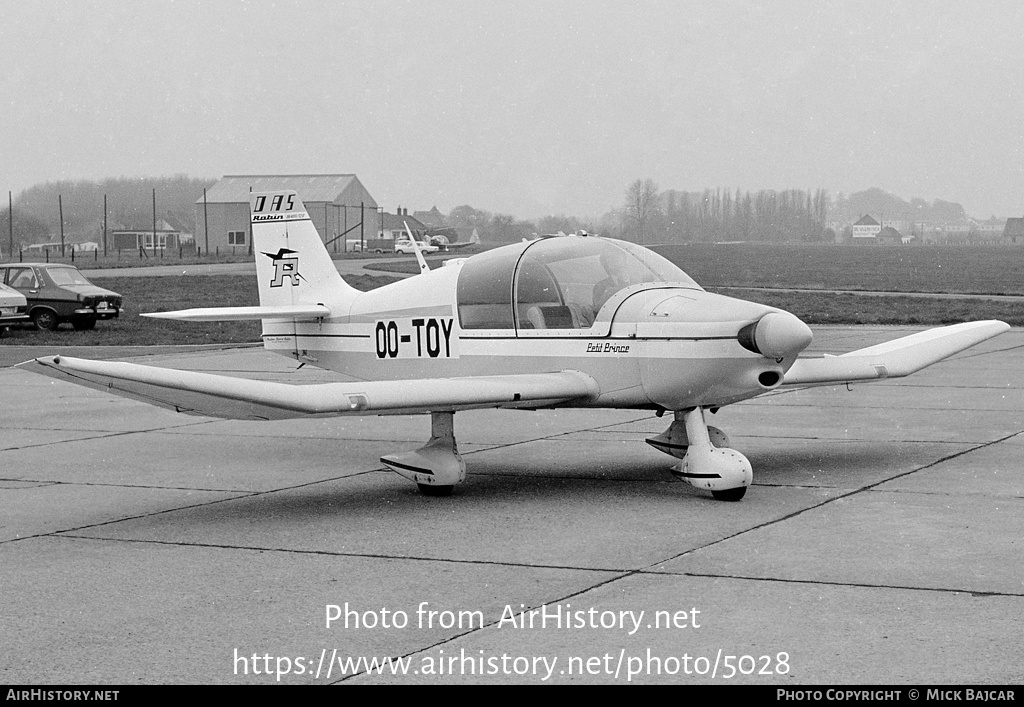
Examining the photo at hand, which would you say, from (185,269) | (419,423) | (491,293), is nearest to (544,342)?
(491,293)

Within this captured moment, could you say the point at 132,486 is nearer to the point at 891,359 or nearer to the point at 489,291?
the point at 489,291

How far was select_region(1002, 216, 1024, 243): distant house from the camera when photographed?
151 m

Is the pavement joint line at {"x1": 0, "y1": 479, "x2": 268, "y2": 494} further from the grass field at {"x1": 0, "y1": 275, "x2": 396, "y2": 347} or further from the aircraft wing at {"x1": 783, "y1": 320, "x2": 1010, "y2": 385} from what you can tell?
the grass field at {"x1": 0, "y1": 275, "x2": 396, "y2": 347}

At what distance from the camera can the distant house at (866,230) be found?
143125 mm

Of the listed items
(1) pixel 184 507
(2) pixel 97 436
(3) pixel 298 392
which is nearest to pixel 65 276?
(2) pixel 97 436

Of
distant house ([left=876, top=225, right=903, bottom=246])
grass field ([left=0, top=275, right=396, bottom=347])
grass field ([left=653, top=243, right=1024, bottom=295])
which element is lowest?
grass field ([left=0, top=275, right=396, bottom=347])

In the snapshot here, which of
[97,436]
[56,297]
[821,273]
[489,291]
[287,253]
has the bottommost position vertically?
[97,436]

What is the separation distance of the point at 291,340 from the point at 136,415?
3.36 m

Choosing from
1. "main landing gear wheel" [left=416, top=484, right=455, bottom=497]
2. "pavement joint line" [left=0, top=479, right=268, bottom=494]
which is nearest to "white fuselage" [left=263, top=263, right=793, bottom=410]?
"main landing gear wheel" [left=416, top=484, right=455, bottom=497]

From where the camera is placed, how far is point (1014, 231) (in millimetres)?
153000

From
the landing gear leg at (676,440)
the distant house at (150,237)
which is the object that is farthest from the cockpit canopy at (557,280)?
the distant house at (150,237)

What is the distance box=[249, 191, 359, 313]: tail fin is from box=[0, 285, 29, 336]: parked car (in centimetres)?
1508

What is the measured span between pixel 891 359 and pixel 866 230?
15057cm

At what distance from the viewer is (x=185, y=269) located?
209ft
